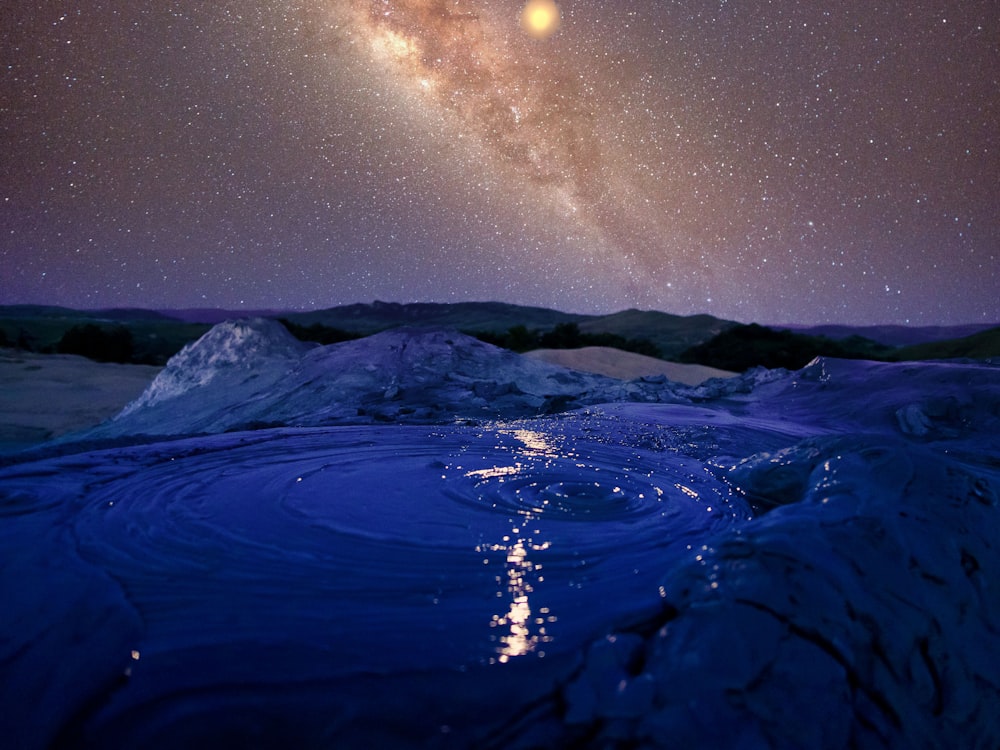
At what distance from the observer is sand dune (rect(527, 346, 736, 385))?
858 cm

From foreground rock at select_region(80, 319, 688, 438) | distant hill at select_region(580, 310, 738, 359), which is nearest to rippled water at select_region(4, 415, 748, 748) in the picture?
foreground rock at select_region(80, 319, 688, 438)

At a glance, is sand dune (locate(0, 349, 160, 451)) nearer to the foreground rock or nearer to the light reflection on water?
the foreground rock

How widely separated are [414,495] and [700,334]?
3189cm

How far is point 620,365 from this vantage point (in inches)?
356

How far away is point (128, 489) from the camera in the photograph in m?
1.80

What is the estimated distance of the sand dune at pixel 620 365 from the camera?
28.1 ft

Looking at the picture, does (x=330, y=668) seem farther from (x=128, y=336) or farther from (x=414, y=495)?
(x=128, y=336)

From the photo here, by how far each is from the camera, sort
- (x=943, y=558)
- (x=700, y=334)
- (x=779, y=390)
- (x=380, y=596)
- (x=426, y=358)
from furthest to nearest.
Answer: (x=700, y=334) < (x=426, y=358) < (x=779, y=390) < (x=943, y=558) < (x=380, y=596)

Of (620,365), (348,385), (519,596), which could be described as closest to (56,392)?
(348,385)

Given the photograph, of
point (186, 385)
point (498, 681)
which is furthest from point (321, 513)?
point (186, 385)

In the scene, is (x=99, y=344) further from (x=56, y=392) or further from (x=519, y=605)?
(x=519, y=605)

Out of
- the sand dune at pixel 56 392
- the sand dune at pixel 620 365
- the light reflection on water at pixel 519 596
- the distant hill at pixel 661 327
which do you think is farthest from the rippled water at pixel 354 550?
the distant hill at pixel 661 327

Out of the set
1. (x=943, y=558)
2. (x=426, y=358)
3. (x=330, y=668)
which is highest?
(x=426, y=358)

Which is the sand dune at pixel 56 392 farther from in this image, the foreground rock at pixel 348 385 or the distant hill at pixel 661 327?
the distant hill at pixel 661 327
